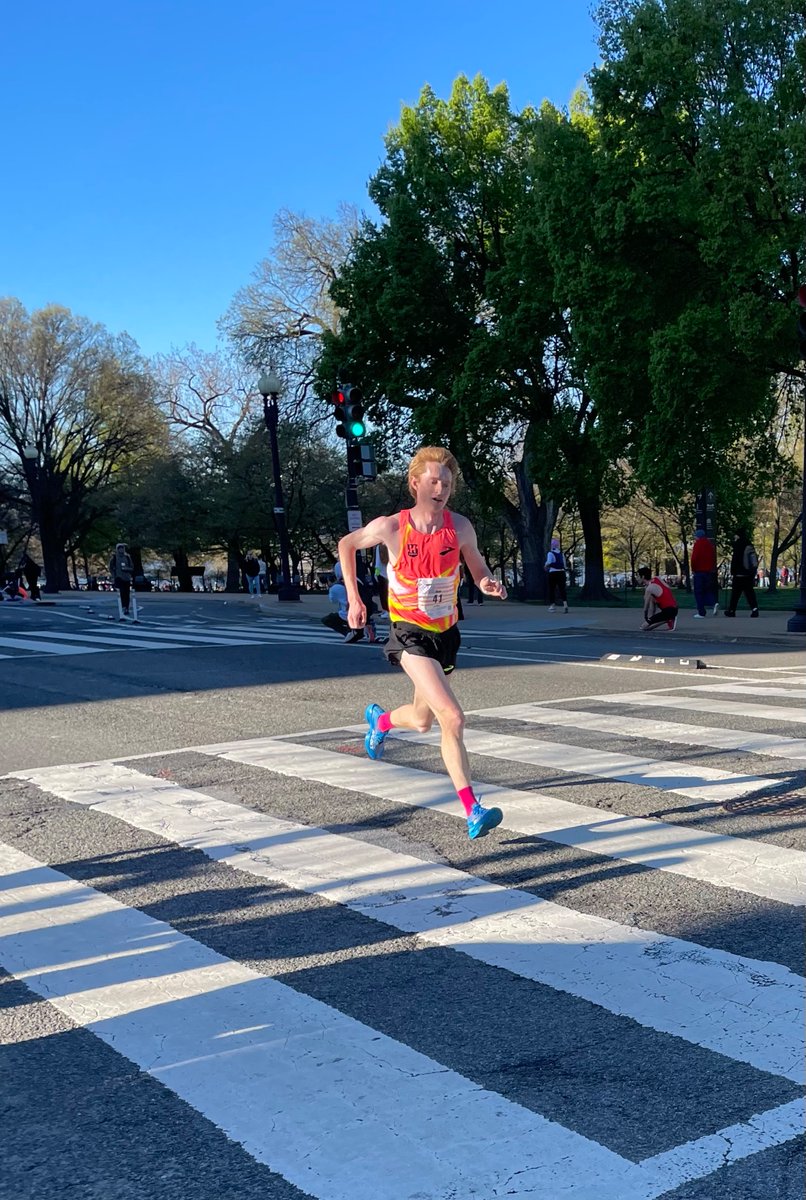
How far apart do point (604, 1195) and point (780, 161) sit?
2177cm

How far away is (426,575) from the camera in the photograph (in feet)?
19.2

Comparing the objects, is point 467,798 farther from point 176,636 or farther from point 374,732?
point 176,636

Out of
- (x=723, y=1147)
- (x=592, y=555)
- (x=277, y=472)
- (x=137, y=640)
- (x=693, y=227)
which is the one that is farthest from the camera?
(x=592, y=555)

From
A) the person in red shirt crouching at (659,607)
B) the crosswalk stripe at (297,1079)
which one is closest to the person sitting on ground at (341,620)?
the person in red shirt crouching at (659,607)

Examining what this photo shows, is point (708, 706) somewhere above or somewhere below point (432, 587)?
below

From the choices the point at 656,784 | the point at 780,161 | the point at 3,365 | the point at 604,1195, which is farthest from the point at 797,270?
the point at 3,365

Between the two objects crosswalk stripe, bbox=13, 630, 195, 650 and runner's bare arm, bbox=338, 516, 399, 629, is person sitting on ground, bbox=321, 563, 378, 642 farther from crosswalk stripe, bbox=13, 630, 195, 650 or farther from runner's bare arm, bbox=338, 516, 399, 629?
runner's bare arm, bbox=338, 516, 399, 629

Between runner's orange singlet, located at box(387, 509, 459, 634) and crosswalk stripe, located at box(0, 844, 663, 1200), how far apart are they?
2002mm

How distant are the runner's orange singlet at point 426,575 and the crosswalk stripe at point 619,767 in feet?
6.09

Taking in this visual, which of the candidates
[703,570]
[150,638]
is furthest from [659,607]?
[150,638]

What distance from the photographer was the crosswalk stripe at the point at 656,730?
7930mm

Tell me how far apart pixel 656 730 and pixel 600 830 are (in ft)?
10.1

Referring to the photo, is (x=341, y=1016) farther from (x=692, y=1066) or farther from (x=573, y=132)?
(x=573, y=132)

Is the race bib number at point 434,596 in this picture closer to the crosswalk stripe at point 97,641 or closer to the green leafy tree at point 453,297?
the crosswalk stripe at point 97,641
